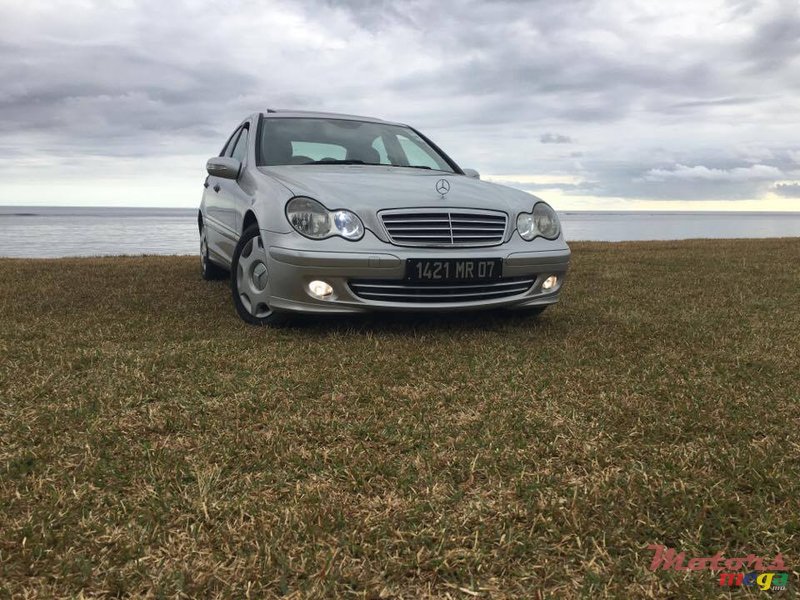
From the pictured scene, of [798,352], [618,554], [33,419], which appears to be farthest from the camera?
[798,352]

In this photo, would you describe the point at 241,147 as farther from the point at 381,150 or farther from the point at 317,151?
the point at 381,150

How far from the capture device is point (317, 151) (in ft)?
16.3

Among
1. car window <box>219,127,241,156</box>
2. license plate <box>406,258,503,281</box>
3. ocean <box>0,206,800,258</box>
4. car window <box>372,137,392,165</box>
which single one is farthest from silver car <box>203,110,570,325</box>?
ocean <box>0,206,800,258</box>

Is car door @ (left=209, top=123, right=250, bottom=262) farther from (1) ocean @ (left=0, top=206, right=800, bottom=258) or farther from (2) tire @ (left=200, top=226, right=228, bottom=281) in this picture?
(1) ocean @ (left=0, top=206, right=800, bottom=258)

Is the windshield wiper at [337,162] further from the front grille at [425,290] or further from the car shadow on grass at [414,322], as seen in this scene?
the front grille at [425,290]

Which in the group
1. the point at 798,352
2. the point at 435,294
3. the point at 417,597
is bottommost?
the point at 417,597

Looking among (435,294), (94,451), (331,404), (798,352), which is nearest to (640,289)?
(798,352)

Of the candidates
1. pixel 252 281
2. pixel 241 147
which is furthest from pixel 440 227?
pixel 241 147

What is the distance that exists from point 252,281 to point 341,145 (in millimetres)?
1556

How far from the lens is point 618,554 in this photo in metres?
1.61

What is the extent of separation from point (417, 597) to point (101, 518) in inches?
36.2

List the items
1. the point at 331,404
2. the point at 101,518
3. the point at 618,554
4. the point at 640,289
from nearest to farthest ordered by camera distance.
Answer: the point at 618,554 < the point at 101,518 < the point at 331,404 < the point at 640,289

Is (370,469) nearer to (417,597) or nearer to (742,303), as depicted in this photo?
(417,597)

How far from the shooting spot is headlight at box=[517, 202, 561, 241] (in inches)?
166
